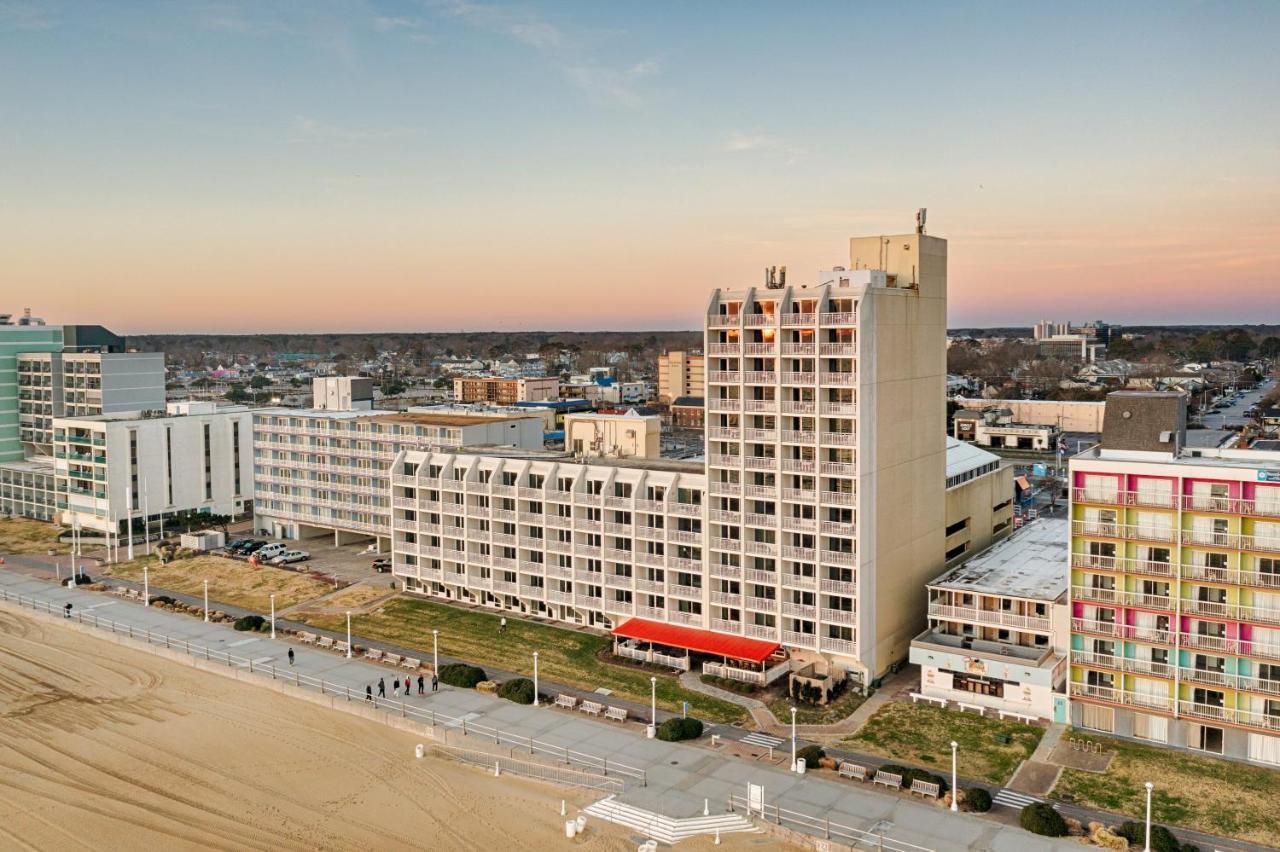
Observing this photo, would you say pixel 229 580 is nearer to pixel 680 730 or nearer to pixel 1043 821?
pixel 680 730

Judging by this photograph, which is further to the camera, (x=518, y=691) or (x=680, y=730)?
(x=518, y=691)

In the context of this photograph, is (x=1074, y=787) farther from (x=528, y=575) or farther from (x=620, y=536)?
(x=528, y=575)

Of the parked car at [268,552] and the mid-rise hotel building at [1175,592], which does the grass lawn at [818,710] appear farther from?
the parked car at [268,552]

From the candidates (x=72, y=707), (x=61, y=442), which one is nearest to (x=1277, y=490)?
(x=72, y=707)

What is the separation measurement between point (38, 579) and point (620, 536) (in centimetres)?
6283

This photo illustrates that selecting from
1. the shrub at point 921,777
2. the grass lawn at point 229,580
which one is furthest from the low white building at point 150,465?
the shrub at point 921,777

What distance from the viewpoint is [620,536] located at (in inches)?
3004

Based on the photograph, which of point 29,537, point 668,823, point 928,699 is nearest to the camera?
point 668,823

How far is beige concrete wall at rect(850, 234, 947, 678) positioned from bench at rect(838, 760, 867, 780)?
13.1 m

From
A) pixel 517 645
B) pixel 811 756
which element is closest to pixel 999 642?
pixel 811 756

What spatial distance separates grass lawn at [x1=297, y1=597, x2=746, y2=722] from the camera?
65.3 meters

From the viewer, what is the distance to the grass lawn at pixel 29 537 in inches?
4409

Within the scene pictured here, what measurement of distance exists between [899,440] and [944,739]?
2085 cm

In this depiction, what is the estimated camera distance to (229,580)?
96.0 metres
